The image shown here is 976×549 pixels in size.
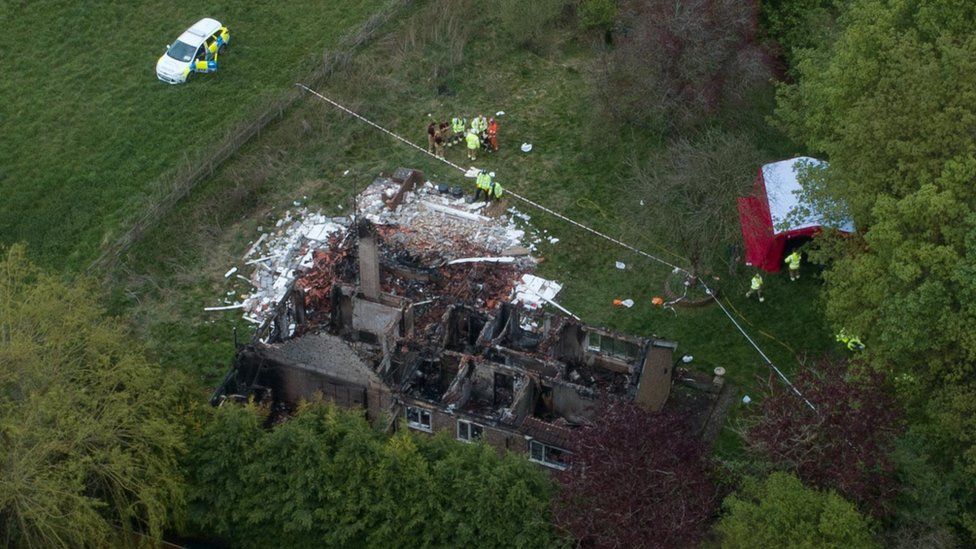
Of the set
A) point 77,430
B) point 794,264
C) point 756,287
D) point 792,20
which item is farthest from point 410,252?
point 792,20

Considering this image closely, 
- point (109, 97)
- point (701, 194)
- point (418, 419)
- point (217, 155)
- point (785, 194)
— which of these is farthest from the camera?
point (109, 97)

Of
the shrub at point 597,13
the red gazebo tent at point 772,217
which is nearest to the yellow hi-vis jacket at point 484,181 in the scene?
the red gazebo tent at point 772,217

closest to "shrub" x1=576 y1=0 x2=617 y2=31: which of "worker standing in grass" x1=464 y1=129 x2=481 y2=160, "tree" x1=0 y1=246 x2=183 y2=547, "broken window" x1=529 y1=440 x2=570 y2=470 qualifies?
"worker standing in grass" x1=464 y1=129 x2=481 y2=160

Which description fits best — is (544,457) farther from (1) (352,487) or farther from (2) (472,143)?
(2) (472,143)

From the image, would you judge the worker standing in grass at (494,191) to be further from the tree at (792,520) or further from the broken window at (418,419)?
the tree at (792,520)

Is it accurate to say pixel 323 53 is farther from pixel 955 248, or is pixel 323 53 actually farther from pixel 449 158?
pixel 955 248

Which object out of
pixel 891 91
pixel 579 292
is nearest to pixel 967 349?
pixel 891 91
